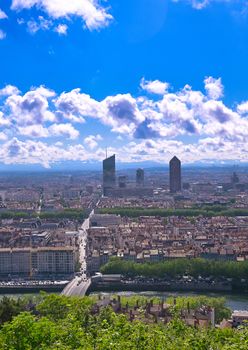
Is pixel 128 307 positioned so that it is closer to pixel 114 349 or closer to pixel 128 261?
pixel 128 261

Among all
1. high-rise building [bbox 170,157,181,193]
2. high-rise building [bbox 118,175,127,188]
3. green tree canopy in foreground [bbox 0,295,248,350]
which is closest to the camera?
green tree canopy in foreground [bbox 0,295,248,350]

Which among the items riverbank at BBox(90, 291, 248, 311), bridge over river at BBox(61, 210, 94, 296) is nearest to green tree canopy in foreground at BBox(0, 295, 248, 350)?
riverbank at BBox(90, 291, 248, 311)

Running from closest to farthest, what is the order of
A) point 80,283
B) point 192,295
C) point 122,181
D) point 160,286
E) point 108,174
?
point 192,295 < point 160,286 < point 80,283 < point 108,174 < point 122,181

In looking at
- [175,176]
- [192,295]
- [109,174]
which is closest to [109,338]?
[192,295]

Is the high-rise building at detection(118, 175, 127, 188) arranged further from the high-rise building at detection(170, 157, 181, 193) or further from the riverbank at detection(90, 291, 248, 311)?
the riverbank at detection(90, 291, 248, 311)

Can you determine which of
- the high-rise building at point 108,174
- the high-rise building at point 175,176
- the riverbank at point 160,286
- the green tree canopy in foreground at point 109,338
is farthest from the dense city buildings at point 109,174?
the green tree canopy in foreground at point 109,338

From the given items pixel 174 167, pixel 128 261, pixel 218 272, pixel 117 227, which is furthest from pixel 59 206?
pixel 218 272

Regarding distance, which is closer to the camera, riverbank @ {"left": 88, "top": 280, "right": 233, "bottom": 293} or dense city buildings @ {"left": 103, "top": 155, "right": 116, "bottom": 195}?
riverbank @ {"left": 88, "top": 280, "right": 233, "bottom": 293}

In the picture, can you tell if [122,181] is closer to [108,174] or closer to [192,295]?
[108,174]

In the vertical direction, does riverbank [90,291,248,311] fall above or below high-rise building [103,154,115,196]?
below

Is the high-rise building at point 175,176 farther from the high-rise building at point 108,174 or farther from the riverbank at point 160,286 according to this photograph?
the riverbank at point 160,286

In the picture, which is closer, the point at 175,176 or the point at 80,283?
the point at 80,283
